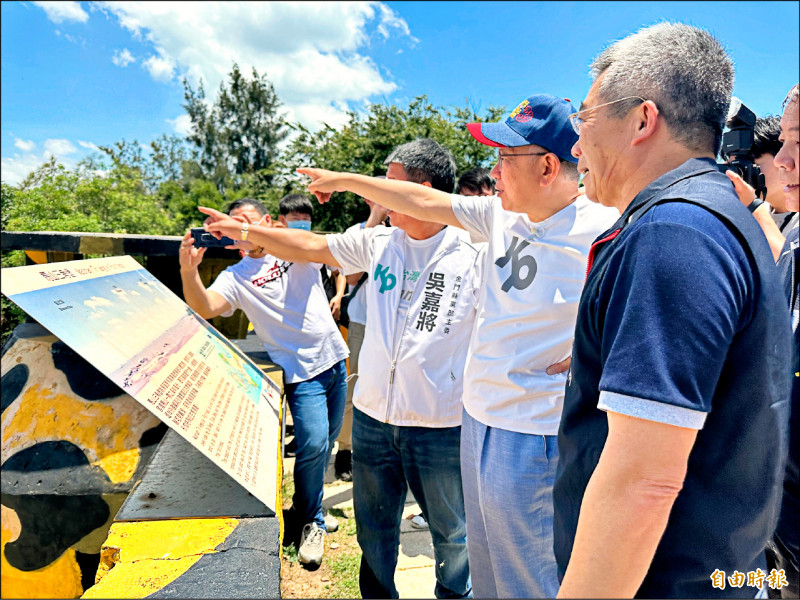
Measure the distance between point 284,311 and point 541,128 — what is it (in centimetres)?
190

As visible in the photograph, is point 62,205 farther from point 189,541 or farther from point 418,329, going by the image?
point 189,541

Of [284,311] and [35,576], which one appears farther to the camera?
[284,311]

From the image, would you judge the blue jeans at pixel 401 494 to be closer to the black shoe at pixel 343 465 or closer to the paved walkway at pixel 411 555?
the paved walkway at pixel 411 555

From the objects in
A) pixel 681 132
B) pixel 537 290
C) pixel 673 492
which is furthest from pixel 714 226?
pixel 537 290

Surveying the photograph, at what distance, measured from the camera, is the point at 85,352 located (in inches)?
42.8

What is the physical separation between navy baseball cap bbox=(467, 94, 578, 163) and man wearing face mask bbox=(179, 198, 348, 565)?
1636mm

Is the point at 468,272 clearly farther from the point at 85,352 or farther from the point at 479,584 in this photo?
the point at 85,352

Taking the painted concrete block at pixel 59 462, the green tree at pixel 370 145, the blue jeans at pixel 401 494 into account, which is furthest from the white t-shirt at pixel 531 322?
the green tree at pixel 370 145

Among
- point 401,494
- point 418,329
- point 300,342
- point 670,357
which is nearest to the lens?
point 670,357

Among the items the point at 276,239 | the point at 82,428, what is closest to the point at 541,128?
the point at 276,239

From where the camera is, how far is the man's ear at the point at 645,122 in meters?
0.96

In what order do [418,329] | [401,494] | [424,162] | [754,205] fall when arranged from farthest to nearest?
[424,162], [401,494], [418,329], [754,205]

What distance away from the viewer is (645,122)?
975mm

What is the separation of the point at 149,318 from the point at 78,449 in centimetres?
45
